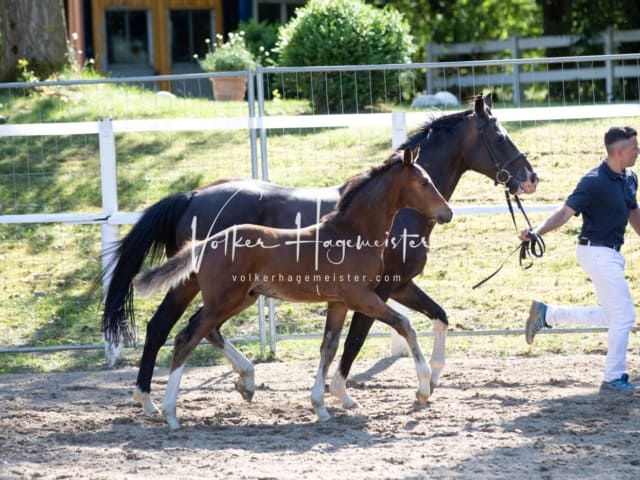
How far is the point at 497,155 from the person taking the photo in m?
7.36

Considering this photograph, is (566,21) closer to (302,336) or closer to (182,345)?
(302,336)

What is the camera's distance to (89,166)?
1286 cm

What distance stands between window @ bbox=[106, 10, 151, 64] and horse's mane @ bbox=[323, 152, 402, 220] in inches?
618

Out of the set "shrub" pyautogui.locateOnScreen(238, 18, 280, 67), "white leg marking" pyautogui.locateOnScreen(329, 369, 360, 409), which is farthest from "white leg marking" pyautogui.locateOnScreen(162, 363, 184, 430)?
"shrub" pyautogui.locateOnScreen(238, 18, 280, 67)

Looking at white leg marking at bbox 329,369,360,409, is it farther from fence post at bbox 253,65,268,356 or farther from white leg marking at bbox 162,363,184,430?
fence post at bbox 253,65,268,356

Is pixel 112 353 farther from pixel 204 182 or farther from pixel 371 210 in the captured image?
pixel 204 182

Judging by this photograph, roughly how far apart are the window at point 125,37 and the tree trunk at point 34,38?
21.7ft

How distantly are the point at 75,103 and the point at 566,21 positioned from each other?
973 centimetres

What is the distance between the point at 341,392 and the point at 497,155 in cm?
208

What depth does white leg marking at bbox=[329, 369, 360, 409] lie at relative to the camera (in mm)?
6773

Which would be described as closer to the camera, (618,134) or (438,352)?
(618,134)

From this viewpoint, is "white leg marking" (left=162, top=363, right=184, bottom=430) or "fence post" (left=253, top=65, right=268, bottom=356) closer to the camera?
"white leg marking" (left=162, top=363, right=184, bottom=430)

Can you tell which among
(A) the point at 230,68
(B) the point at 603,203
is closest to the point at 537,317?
(B) the point at 603,203

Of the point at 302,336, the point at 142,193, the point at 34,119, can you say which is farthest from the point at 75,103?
the point at 302,336
